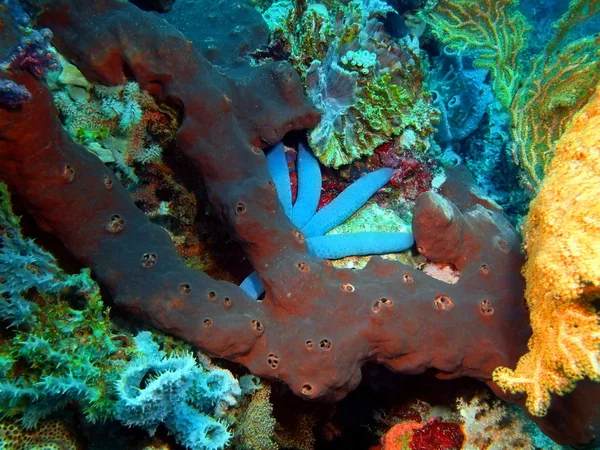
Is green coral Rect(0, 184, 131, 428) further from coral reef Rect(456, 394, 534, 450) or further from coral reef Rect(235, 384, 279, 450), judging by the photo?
coral reef Rect(456, 394, 534, 450)

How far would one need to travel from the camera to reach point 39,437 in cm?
199

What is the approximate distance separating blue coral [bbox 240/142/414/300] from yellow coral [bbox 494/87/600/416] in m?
1.19

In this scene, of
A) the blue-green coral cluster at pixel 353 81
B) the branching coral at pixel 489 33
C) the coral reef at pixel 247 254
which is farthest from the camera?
the branching coral at pixel 489 33

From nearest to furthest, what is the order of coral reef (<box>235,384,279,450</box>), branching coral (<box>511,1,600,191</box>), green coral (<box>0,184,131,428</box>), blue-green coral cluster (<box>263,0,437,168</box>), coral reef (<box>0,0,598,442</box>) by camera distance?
green coral (<box>0,184,131,428</box>) → coral reef (<box>0,0,598,442</box>) → coral reef (<box>235,384,279,450</box>) → branching coral (<box>511,1,600,191</box>) → blue-green coral cluster (<box>263,0,437,168</box>)

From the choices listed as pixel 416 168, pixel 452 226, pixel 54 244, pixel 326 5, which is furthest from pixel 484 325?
pixel 326 5

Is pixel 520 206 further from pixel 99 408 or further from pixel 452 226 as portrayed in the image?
pixel 99 408

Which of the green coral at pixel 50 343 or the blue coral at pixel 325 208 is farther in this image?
the blue coral at pixel 325 208

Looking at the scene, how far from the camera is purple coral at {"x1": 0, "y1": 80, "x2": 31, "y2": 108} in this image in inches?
77.0

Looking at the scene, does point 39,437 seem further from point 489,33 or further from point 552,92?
point 489,33

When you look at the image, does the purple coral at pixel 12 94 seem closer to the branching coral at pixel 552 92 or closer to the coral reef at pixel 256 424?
the coral reef at pixel 256 424

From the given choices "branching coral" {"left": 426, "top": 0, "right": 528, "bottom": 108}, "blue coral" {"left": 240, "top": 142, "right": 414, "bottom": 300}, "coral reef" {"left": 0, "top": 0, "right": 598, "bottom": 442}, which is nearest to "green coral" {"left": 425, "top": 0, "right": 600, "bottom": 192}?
"branching coral" {"left": 426, "top": 0, "right": 528, "bottom": 108}

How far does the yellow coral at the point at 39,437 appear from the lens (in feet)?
6.25

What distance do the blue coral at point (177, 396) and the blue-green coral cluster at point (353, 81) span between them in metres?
2.20

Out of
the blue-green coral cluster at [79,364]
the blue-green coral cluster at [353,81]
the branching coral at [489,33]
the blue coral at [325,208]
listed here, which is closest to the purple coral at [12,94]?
the blue-green coral cluster at [79,364]
